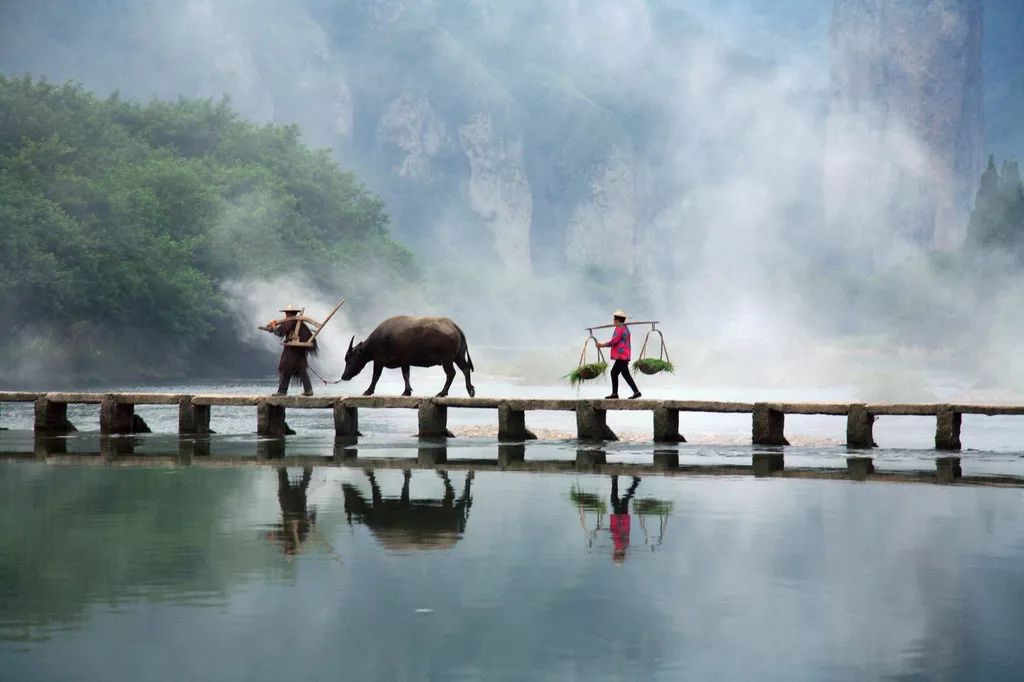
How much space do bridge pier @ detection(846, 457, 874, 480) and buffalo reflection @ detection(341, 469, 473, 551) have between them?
5001 mm

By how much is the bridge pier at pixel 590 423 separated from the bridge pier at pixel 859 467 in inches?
178

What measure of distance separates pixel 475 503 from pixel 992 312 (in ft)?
305

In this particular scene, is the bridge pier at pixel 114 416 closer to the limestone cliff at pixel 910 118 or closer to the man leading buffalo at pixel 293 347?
the man leading buffalo at pixel 293 347

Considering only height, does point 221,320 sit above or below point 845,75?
below

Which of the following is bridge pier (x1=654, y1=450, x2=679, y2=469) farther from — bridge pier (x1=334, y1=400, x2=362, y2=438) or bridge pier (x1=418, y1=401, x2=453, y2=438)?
bridge pier (x1=334, y1=400, x2=362, y2=438)

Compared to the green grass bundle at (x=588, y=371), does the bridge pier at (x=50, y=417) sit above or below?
below

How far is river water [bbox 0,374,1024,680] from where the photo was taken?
8.91 metres

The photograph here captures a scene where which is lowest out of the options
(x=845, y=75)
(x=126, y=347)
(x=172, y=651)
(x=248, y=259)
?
(x=172, y=651)

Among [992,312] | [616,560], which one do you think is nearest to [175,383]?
[616,560]

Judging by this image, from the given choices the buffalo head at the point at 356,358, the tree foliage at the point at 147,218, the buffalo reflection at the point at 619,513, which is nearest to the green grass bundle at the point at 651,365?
the buffalo head at the point at 356,358

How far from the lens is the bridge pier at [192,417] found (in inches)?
1053

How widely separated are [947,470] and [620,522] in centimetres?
752

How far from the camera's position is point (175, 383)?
61.4 metres

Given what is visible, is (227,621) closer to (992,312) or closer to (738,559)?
(738,559)
